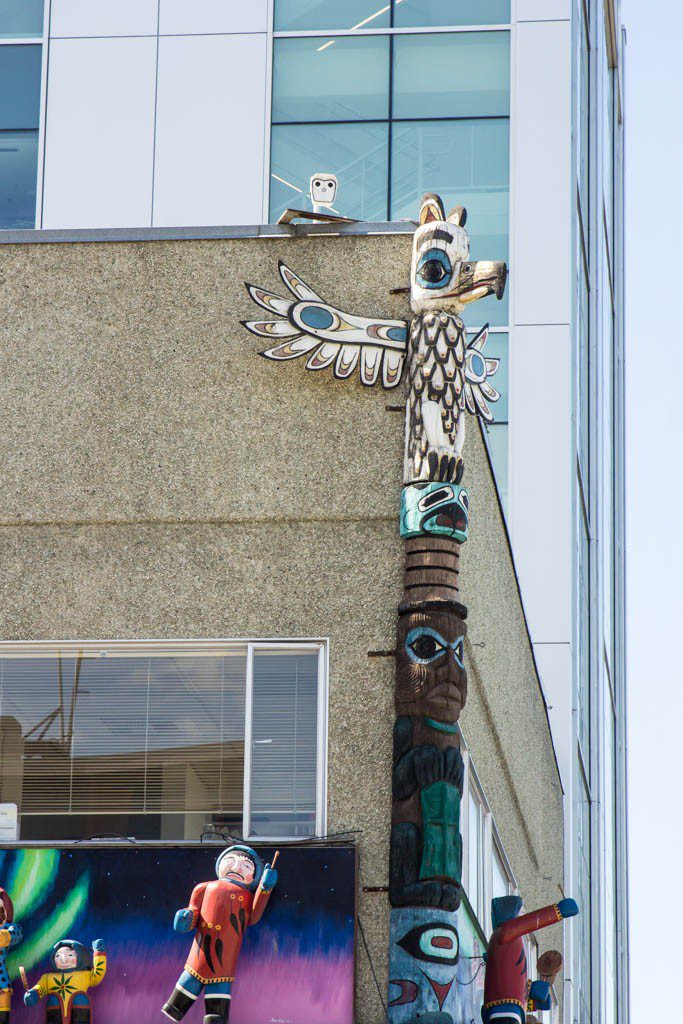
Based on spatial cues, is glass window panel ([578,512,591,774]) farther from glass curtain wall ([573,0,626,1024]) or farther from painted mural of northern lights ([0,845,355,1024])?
painted mural of northern lights ([0,845,355,1024])

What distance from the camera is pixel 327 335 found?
45.5 feet

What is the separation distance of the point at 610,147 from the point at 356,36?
559 inches

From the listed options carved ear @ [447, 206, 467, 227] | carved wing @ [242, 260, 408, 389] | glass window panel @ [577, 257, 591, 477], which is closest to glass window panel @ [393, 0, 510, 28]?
glass window panel @ [577, 257, 591, 477]

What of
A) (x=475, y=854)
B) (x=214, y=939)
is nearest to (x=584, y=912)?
(x=475, y=854)

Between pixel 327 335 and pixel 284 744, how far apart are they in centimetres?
315

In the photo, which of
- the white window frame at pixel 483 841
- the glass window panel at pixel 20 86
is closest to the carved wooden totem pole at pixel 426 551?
the white window frame at pixel 483 841

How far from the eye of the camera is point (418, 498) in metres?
13.3

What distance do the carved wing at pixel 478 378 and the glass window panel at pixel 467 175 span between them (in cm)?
1336

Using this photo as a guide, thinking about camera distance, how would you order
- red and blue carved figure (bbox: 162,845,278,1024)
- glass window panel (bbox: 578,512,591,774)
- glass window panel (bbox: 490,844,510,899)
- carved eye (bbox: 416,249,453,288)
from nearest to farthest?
red and blue carved figure (bbox: 162,845,278,1024) → carved eye (bbox: 416,249,453,288) → glass window panel (bbox: 490,844,510,899) → glass window panel (bbox: 578,512,591,774)

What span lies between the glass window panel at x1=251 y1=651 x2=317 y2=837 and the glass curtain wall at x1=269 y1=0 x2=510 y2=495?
51.5 ft

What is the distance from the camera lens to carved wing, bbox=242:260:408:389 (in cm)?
1378

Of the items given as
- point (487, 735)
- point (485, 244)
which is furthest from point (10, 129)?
point (487, 735)

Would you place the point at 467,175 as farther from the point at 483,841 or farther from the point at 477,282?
the point at 477,282

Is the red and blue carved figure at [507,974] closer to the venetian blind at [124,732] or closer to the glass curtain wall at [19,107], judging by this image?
the venetian blind at [124,732]
